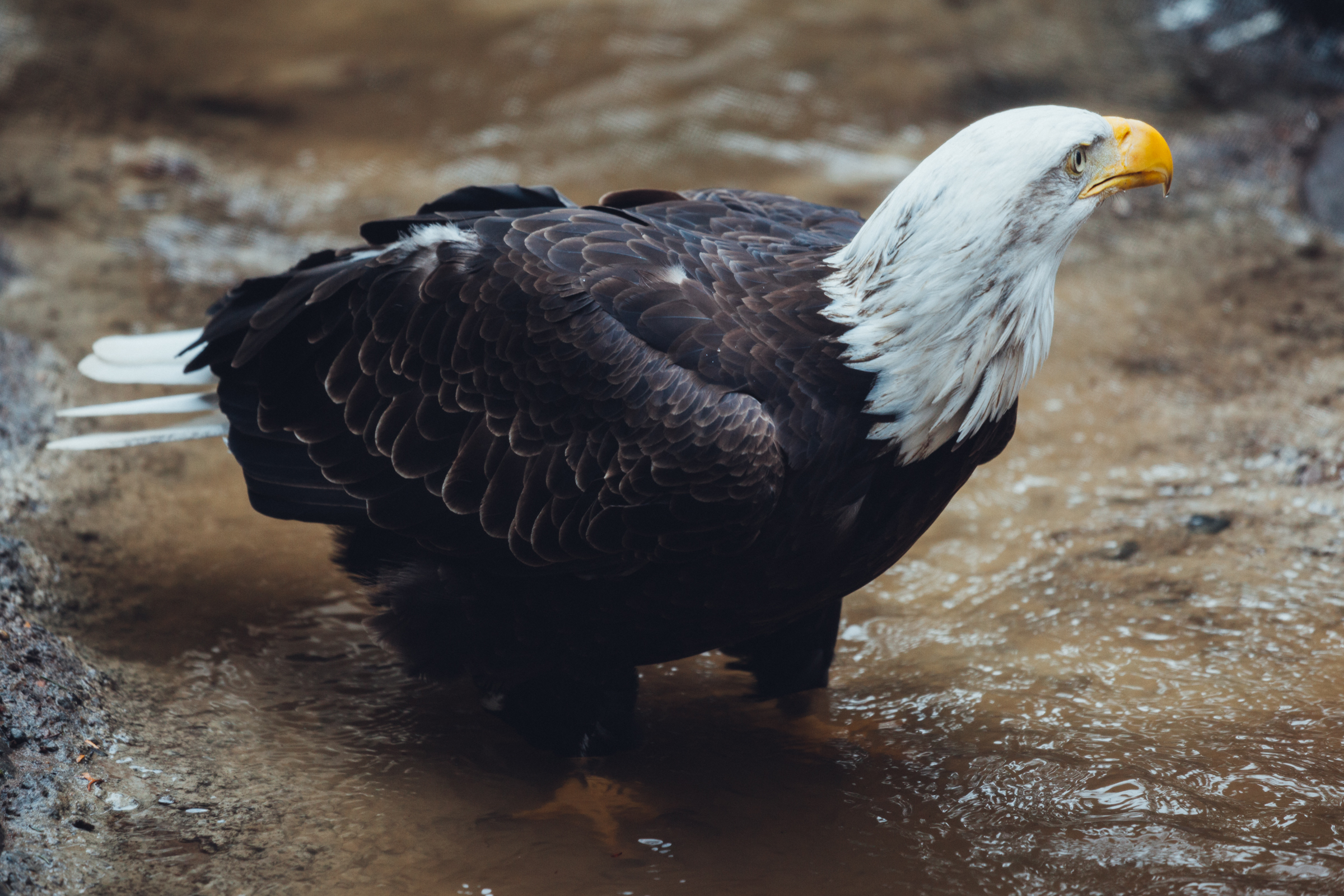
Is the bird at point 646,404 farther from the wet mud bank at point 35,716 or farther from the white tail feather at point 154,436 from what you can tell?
the wet mud bank at point 35,716

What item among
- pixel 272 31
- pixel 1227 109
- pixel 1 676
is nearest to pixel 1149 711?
pixel 1 676

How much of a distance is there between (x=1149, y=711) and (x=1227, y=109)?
16.8ft

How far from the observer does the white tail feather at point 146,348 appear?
4207 mm

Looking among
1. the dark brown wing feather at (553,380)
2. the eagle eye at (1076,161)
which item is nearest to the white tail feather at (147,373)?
the dark brown wing feather at (553,380)

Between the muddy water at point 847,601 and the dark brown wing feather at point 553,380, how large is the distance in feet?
2.34

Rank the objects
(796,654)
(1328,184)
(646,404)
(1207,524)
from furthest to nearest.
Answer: (1328,184) < (1207,524) < (796,654) < (646,404)

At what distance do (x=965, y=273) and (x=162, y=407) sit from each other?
2.81 m

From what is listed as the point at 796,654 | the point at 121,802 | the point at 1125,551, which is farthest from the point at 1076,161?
the point at 121,802

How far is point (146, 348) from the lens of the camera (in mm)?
4242

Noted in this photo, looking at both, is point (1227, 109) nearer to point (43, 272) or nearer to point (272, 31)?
point (272, 31)

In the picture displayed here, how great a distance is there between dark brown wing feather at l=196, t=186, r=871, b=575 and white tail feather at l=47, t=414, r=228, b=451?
0.73ft

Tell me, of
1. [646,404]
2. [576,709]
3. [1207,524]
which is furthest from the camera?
[1207,524]

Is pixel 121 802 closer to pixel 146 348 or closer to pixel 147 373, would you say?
pixel 147 373

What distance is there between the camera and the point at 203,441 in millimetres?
4922
